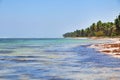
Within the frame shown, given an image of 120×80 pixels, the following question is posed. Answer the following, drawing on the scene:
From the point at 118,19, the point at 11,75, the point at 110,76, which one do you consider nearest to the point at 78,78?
the point at 110,76

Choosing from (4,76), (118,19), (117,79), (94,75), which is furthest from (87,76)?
(118,19)

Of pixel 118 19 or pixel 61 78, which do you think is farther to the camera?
pixel 118 19

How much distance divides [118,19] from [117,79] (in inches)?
4808

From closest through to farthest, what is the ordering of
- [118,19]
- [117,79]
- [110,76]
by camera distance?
[117,79]
[110,76]
[118,19]

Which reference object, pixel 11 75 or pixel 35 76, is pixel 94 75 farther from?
pixel 11 75

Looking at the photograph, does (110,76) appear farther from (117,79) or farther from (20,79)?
(20,79)

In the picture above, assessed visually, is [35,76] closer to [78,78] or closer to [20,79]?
[20,79]

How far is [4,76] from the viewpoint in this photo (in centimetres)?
2119

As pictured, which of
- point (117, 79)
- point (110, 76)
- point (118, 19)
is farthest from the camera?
point (118, 19)

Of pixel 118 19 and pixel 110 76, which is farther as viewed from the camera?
pixel 118 19

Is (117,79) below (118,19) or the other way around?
below

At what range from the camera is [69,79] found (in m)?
19.9

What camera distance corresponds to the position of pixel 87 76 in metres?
21.2

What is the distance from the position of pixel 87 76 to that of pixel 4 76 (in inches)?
203
